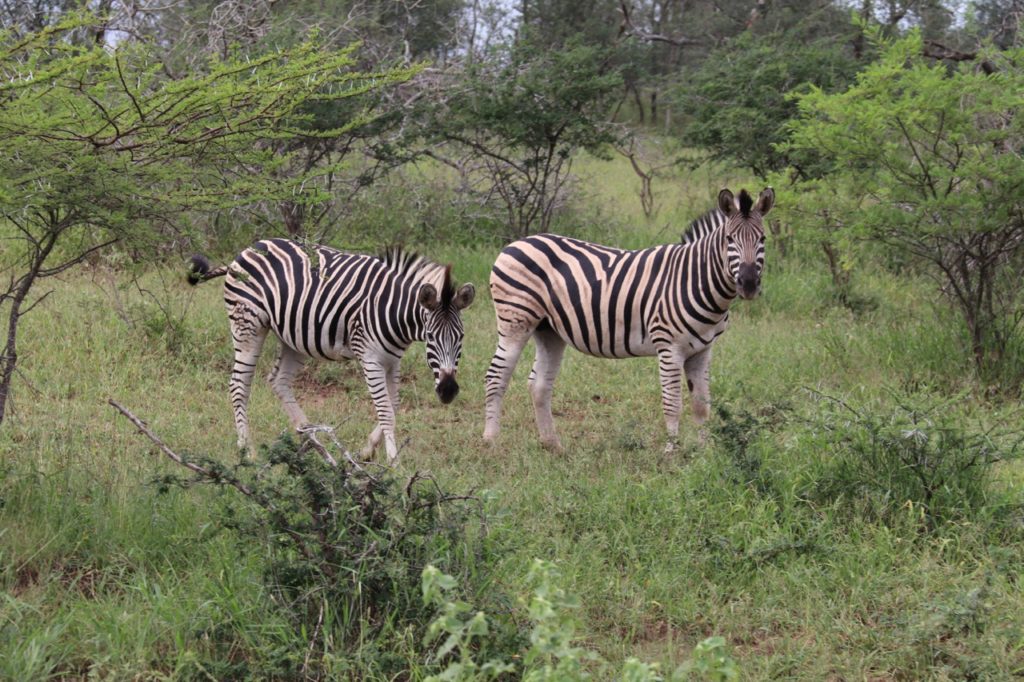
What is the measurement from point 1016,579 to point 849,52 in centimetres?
1266

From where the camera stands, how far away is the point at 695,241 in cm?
712

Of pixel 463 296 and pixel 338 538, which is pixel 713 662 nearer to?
pixel 338 538

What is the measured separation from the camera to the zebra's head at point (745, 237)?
6.43 meters

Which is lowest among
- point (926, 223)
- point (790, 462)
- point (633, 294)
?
point (790, 462)

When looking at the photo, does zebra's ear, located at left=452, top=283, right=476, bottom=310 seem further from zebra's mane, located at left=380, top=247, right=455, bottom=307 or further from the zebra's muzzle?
the zebra's muzzle

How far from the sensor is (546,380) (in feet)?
23.9

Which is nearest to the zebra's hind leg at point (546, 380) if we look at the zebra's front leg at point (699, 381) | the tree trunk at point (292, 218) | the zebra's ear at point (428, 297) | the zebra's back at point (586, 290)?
the zebra's back at point (586, 290)

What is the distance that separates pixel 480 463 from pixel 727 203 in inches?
92.2

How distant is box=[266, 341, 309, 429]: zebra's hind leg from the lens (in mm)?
7281

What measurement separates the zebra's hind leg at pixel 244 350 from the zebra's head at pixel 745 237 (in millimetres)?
3254

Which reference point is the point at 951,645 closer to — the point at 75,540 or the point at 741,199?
the point at 741,199

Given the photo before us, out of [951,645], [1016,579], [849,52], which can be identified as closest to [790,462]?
[1016,579]

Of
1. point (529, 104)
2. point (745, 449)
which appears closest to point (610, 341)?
point (745, 449)

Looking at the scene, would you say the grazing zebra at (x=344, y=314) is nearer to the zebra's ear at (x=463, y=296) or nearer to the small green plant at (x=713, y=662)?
the zebra's ear at (x=463, y=296)
